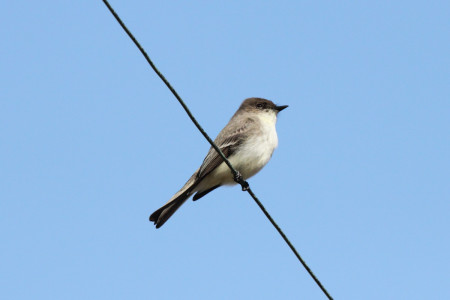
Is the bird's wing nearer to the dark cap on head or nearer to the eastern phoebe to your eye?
the eastern phoebe

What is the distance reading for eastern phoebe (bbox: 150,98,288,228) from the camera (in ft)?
27.1

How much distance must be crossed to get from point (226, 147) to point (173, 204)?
3.36 ft

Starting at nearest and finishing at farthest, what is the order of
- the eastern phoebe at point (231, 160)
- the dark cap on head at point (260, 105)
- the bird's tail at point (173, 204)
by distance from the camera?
1. the bird's tail at point (173, 204)
2. the eastern phoebe at point (231, 160)
3. the dark cap on head at point (260, 105)

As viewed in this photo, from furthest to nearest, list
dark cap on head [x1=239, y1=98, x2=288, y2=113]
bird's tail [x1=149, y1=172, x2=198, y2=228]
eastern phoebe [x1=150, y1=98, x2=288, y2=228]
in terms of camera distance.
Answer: dark cap on head [x1=239, y1=98, x2=288, y2=113], eastern phoebe [x1=150, y1=98, x2=288, y2=228], bird's tail [x1=149, y1=172, x2=198, y2=228]

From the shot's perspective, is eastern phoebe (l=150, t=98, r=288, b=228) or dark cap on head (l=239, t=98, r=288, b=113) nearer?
eastern phoebe (l=150, t=98, r=288, b=228)

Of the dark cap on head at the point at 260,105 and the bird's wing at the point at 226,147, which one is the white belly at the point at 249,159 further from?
the dark cap on head at the point at 260,105

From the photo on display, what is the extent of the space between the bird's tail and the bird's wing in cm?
22

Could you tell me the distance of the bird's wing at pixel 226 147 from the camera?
829 centimetres

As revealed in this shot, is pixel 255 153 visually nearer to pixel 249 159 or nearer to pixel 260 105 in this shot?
pixel 249 159

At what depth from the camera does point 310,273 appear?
15.6ft

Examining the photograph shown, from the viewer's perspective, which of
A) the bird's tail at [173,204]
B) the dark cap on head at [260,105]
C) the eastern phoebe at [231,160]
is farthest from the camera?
the dark cap on head at [260,105]

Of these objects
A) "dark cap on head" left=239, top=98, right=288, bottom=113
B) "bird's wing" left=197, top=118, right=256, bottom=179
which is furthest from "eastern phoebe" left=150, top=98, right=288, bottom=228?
"dark cap on head" left=239, top=98, right=288, bottom=113

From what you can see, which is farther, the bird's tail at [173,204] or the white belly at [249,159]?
the white belly at [249,159]

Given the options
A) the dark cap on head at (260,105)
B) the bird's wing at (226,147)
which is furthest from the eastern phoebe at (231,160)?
the dark cap on head at (260,105)
